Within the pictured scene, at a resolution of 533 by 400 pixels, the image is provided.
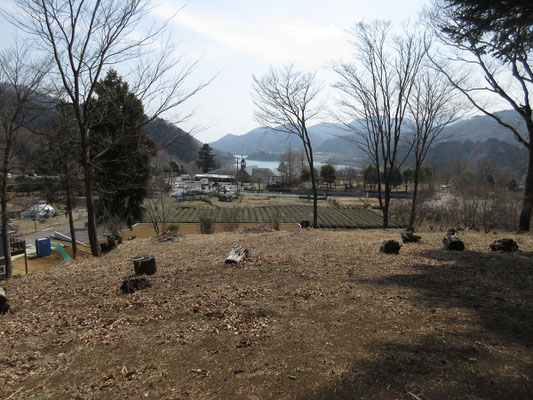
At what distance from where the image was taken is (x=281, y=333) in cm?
415

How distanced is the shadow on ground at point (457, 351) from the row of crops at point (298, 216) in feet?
84.8

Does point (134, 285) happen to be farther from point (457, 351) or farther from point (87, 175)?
point (457, 351)

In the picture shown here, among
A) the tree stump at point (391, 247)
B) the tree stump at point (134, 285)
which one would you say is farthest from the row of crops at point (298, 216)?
the tree stump at point (134, 285)

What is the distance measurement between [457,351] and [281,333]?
203 cm

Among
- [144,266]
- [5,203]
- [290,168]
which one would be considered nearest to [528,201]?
[144,266]

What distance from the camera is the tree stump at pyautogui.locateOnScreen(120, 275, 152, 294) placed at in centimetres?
625

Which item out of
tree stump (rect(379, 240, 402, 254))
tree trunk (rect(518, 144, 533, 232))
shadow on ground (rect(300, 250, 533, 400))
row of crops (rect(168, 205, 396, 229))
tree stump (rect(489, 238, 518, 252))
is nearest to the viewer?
shadow on ground (rect(300, 250, 533, 400))

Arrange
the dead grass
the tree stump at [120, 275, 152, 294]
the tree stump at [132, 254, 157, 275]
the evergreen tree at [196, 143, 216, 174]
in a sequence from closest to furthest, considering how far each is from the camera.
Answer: the dead grass → the tree stump at [120, 275, 152, 294] → the tree stump at [132, 254, 157, 275] → the evergreen tree at [196, 143, 216, 174]

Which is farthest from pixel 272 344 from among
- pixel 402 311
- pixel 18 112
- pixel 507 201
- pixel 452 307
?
pixel 507 201

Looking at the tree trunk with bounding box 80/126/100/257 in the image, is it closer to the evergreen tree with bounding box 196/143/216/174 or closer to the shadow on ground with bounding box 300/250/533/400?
the shadow on ground with bounding box 300/250/533/400

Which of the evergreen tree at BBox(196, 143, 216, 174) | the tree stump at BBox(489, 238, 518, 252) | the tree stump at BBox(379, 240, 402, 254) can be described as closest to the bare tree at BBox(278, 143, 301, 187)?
the evergreen tree at BBox(196, 143, 216, 174)

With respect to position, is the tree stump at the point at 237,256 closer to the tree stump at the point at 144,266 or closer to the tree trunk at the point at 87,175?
the tree stump at the point at 144,266

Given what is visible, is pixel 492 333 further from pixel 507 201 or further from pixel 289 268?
pixel 507 201

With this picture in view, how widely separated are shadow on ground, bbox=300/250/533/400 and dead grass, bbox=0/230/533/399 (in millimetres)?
16
